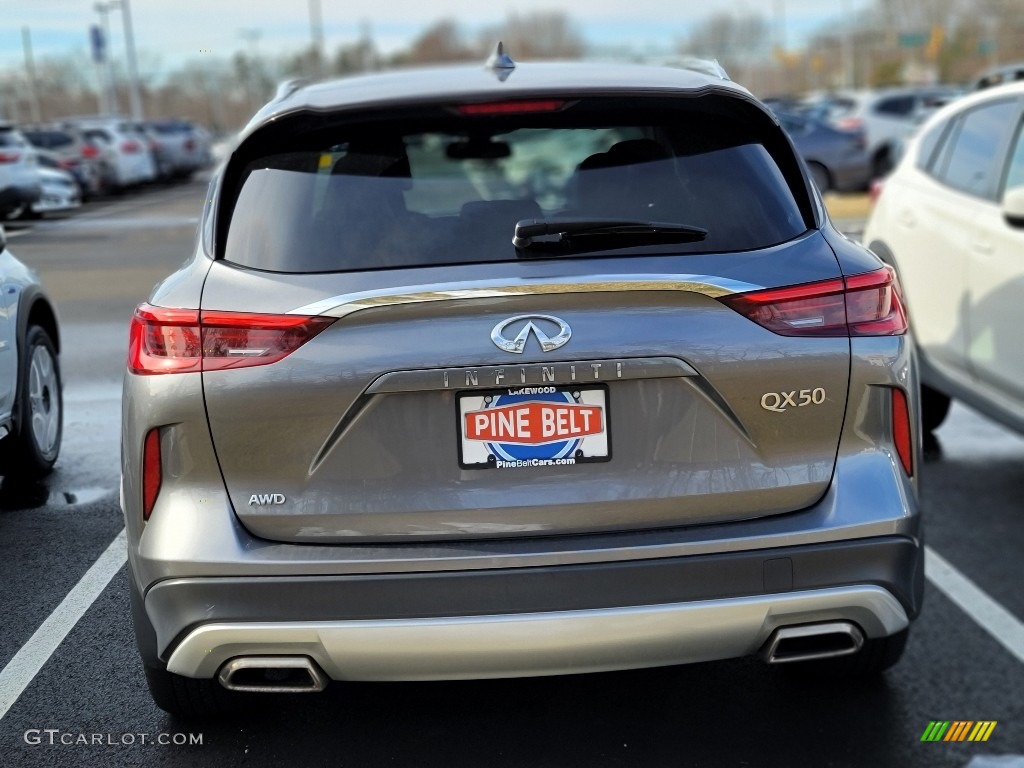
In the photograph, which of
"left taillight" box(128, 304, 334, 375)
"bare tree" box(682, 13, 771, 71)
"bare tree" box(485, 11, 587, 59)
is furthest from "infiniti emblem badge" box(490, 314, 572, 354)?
"bare tree" box(485, 11, 587, 59)

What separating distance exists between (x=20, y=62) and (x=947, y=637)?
12.0 ft

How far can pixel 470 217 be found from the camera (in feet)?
9.63

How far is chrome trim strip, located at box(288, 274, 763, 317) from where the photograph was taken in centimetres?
272

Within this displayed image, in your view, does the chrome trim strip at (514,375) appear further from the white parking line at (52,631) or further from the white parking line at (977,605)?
the white parking line at (977,605)

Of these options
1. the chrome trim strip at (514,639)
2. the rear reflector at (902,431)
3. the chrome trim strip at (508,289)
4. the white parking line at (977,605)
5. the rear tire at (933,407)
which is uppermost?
the chrome trim strip at (508,289)

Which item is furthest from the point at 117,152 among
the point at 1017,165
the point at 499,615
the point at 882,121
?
the point at 882,121

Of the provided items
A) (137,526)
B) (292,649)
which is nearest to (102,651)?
(137,526)

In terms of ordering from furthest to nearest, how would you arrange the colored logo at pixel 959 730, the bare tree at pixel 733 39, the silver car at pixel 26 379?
the bare tree at pixel 733 39
the silver car at pixel 26 379
the colored logo at pixel 959 730

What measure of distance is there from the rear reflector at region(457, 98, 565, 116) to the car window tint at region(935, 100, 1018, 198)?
11.7 ft

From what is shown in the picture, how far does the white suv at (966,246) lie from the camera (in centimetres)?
549

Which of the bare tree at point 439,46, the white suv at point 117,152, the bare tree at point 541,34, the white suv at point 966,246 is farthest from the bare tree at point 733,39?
the white suv at point 966,246

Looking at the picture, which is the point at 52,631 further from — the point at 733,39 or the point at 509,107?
the point at 733,39

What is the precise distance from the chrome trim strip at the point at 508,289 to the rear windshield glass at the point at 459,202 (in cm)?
11

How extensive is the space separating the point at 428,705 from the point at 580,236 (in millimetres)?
1423
